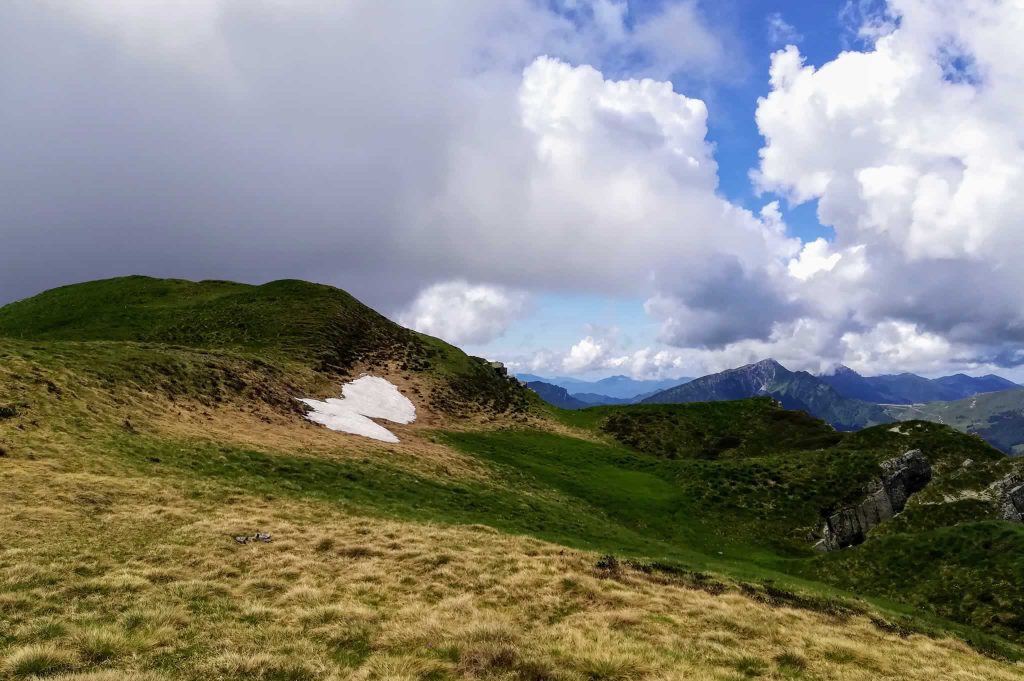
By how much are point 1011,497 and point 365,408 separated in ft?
209

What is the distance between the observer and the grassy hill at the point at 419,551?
1325cm

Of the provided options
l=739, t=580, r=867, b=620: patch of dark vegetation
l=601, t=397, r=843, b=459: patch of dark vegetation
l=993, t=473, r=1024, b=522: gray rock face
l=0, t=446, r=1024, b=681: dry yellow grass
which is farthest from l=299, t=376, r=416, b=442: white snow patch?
l=993, t=473, r=1024, b=522: gray rock face

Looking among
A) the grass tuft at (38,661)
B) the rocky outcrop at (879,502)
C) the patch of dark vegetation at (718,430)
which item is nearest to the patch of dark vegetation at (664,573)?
the grass tuft at (38,661)

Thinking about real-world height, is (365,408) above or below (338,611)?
above

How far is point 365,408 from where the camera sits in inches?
2370

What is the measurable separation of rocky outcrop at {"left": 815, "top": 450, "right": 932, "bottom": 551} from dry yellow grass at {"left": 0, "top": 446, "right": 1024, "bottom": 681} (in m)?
30.6

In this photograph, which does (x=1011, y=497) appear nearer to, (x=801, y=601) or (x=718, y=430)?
(x=801, y=601)

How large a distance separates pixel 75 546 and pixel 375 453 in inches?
944

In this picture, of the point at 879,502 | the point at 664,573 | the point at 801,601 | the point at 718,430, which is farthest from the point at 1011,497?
the point at 718,430

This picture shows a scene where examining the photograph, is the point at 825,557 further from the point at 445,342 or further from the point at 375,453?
the point at 445,342

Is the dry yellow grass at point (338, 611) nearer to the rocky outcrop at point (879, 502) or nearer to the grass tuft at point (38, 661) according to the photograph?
the grass tuft at point (38, 661)

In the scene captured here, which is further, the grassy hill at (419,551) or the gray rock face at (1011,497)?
the gray rock face at (1011,497)

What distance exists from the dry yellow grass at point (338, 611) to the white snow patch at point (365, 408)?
79.9ft

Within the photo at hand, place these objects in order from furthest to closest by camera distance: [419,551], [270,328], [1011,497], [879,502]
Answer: [270,328]
[879,502]
[1011,497]
[419,551]
